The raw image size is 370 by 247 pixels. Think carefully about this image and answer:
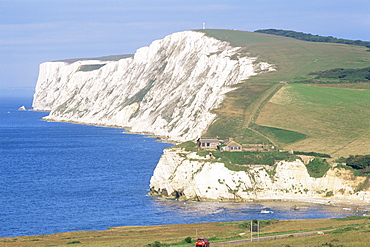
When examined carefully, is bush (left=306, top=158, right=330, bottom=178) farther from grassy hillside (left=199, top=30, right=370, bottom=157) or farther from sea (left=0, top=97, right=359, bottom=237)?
grassy hillside (left=199, top=30, right=370, bottom=157)

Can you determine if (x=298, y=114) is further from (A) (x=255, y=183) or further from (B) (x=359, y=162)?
(A) (x=255, y=183)

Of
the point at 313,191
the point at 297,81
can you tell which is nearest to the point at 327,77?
the point at 297,81

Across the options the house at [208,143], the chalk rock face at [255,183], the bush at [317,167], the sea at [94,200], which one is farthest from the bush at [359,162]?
the house at [208,143]

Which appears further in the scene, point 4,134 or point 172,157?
point 4,134

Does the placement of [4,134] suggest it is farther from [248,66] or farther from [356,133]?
[356,133]

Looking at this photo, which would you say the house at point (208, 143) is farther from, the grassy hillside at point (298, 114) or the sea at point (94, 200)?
the sea at point (94, 200)

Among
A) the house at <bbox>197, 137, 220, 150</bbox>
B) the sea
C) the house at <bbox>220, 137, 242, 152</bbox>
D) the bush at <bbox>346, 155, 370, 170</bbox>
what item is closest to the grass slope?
the sea

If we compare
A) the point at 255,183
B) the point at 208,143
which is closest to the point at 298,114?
the point at 208,143
